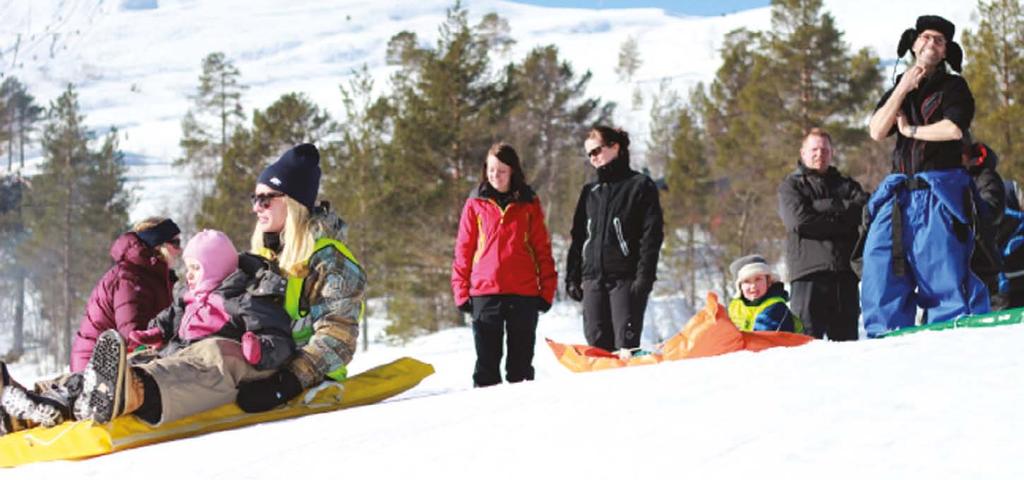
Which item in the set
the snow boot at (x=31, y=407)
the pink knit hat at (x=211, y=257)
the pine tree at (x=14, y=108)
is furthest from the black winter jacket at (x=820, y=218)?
the pine tree at (x=14, y=108)

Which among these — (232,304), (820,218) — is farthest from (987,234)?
(232,304)

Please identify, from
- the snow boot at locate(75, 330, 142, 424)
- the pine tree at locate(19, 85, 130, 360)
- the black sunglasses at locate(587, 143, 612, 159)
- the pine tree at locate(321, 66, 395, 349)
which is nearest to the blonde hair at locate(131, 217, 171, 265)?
the snow boot at locate(75, 330, 142, 424)

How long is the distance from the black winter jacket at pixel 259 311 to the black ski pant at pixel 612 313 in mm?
1782

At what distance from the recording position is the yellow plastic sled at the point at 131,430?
3.92 meters

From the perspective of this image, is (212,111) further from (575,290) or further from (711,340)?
(711,340)

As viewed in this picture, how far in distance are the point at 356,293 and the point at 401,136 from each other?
20197mm

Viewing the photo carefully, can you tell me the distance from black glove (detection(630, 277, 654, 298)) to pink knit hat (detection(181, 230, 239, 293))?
209 centimetres

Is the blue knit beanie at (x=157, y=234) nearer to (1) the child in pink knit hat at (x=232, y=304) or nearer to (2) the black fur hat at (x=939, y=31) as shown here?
(1) the child in pink knit hat at (x=232, y=304)

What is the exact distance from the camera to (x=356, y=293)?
4605 millimetres

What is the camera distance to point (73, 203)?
111 ft

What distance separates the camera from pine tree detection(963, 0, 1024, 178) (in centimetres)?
2284

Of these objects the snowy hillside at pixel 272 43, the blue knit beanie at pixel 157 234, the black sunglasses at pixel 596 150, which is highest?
the snowy hillside at pixel 272 43

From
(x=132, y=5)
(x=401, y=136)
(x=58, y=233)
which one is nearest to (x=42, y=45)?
(x=132, y=5)

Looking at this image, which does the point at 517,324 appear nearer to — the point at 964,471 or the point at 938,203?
the point at 938,203
